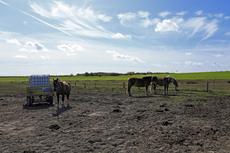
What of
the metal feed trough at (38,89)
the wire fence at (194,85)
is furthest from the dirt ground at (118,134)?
the wire fence at (194,85)

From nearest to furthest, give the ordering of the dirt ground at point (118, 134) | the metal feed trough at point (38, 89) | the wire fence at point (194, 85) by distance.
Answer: the dirt ground at point (118, 134), the metal feed trough at point (38, 89), the wire fence at point (194, 85)

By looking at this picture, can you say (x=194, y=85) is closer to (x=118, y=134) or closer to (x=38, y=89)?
(x=38, y=89)

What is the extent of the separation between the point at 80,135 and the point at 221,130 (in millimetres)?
5005

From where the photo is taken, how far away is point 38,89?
10.6 meters

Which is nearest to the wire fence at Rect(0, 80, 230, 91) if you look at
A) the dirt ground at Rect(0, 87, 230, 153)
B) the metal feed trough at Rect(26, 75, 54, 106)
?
the dirt ground at Rect(0, 87, 230, 153)

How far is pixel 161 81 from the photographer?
18.4m

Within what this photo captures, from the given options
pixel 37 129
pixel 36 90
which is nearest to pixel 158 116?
pixel 37 129

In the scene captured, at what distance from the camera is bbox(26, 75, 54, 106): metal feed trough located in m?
10.5

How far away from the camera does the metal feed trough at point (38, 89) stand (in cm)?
1048

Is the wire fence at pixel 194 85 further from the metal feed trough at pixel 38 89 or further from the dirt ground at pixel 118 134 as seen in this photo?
the metal feed trough at pixel 38 89

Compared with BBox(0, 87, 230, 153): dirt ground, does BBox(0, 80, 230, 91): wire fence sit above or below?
above

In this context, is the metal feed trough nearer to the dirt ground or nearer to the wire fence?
the dirt ground

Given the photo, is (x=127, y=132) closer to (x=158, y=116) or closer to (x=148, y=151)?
(x=148, y=151)

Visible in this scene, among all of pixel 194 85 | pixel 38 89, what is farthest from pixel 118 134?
pixel 194 85
